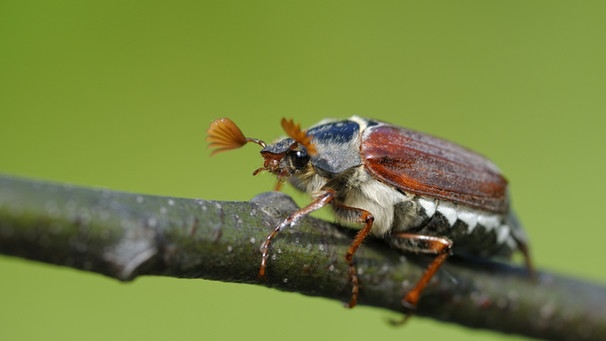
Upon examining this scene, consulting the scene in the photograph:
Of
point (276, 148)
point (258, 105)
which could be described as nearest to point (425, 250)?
point (276, 148)

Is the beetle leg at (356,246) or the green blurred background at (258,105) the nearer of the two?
the beetle leg at (356,246)

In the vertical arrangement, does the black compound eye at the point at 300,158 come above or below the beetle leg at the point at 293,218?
above

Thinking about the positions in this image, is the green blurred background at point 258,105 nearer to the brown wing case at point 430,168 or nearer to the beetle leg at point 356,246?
the brown wing case at point 430,168

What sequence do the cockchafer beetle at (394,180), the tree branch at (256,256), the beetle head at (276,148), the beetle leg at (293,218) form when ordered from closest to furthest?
the tree branch at (256,256) < the beetle leg at (293,218) < the beetle head at (276,148) < the cockchafer beetle at (394,180)

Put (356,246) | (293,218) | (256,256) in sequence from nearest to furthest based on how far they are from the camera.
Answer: (256,256), (293,218), (356,246)

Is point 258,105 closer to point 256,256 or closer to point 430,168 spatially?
point 430,168

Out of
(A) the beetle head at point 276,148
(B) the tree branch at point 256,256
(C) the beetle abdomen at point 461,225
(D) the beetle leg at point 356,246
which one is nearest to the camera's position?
(B) the tree branch at point 256,256

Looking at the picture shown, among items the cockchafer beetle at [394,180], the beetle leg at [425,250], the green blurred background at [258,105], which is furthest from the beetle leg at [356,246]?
the green blurred background at [258,105]

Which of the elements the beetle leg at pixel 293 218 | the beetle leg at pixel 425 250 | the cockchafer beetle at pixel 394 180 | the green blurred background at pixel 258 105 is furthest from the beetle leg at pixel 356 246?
the green blurred background at pixel 258 105
